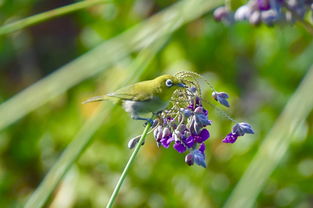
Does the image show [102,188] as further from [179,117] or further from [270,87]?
[179,117]

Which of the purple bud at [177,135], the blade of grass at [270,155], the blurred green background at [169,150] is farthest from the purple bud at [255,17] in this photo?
the blurred green background at [169,150]

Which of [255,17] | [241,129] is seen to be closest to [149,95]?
[241,129]

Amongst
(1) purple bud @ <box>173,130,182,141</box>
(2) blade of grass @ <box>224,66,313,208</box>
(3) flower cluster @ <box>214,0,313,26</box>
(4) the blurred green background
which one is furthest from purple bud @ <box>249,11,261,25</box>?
(4) the blurred green background

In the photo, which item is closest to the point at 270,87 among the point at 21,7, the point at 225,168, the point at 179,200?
the point at 225,168

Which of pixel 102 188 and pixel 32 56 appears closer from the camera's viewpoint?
pixel 102 188

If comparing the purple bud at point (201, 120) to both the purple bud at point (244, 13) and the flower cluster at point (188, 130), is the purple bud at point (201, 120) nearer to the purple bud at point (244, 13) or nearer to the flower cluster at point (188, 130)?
the flower cluster at point (188, 130)

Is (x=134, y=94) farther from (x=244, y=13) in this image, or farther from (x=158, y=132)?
(x=244, y=13)

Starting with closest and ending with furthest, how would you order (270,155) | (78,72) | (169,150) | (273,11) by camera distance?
(270,155)
(273,11)
(78,72)
(169,150)
